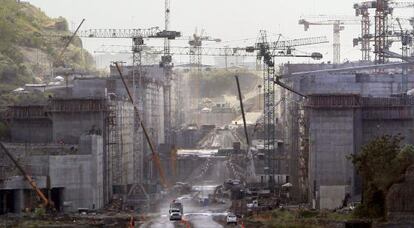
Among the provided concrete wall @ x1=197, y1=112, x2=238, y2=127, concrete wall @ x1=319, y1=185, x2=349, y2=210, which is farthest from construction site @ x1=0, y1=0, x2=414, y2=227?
concrete wall @ x1=197, y1=112, x2=238, y2=127

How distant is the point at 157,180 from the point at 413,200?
52.4 metres

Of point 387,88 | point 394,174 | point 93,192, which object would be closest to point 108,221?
point 93,192

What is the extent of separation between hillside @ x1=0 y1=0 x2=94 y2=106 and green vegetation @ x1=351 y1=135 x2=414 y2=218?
63.0 meters

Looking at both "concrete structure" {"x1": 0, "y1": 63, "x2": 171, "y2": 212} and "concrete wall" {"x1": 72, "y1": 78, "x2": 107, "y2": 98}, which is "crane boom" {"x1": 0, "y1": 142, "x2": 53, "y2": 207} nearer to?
"concrete structure" {"x1": 0, "y1": 63, "x2": 171, "y2": 212}

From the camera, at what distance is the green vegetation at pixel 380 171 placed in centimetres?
6644

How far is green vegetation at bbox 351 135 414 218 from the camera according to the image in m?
66.4

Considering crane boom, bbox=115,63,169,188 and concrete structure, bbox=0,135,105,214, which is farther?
crane boom, bbox=115,63,169,188

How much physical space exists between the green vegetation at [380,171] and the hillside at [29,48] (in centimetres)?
6296

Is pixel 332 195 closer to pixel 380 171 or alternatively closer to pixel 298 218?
A: pixel 298 218

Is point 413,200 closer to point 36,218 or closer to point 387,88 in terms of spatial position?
point 36,218

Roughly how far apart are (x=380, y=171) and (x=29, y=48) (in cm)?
10868

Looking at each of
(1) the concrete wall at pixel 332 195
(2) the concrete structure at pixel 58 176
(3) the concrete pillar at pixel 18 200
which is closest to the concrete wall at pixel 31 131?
(2) the concrete structure at pixel 58 176

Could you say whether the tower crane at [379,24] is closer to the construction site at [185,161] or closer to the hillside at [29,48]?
the construction site at [185,161]

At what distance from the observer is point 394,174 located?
66.6 m
